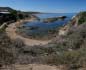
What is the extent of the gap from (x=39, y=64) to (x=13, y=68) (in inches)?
56.5

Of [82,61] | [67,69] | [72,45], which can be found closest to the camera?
[67,69]

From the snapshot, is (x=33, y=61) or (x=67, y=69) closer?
(x=67, y=69)

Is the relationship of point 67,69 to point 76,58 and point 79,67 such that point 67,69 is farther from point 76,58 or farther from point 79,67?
point 76,58

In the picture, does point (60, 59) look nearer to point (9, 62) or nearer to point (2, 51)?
point (9, 62)

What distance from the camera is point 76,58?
9.77 meters

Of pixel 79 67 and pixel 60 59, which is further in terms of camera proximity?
pixel 60 59

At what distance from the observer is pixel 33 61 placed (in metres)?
10.5

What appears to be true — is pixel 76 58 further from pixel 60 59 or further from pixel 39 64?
pixel 39 64

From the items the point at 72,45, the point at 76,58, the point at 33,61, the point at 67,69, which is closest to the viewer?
the point at 67,69

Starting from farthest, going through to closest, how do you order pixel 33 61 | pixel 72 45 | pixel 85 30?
pixel 85 30
pixel 72 45
pixel 33 61

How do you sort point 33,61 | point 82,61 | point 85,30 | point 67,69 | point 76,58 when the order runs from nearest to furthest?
point 67,69, point 82,61, point 76,58, point 33,61, point 85,30

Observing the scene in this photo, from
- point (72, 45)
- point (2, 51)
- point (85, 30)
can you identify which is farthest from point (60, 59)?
point (85, 30)

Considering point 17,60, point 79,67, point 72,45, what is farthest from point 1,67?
point 72,45

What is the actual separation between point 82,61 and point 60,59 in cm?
119
